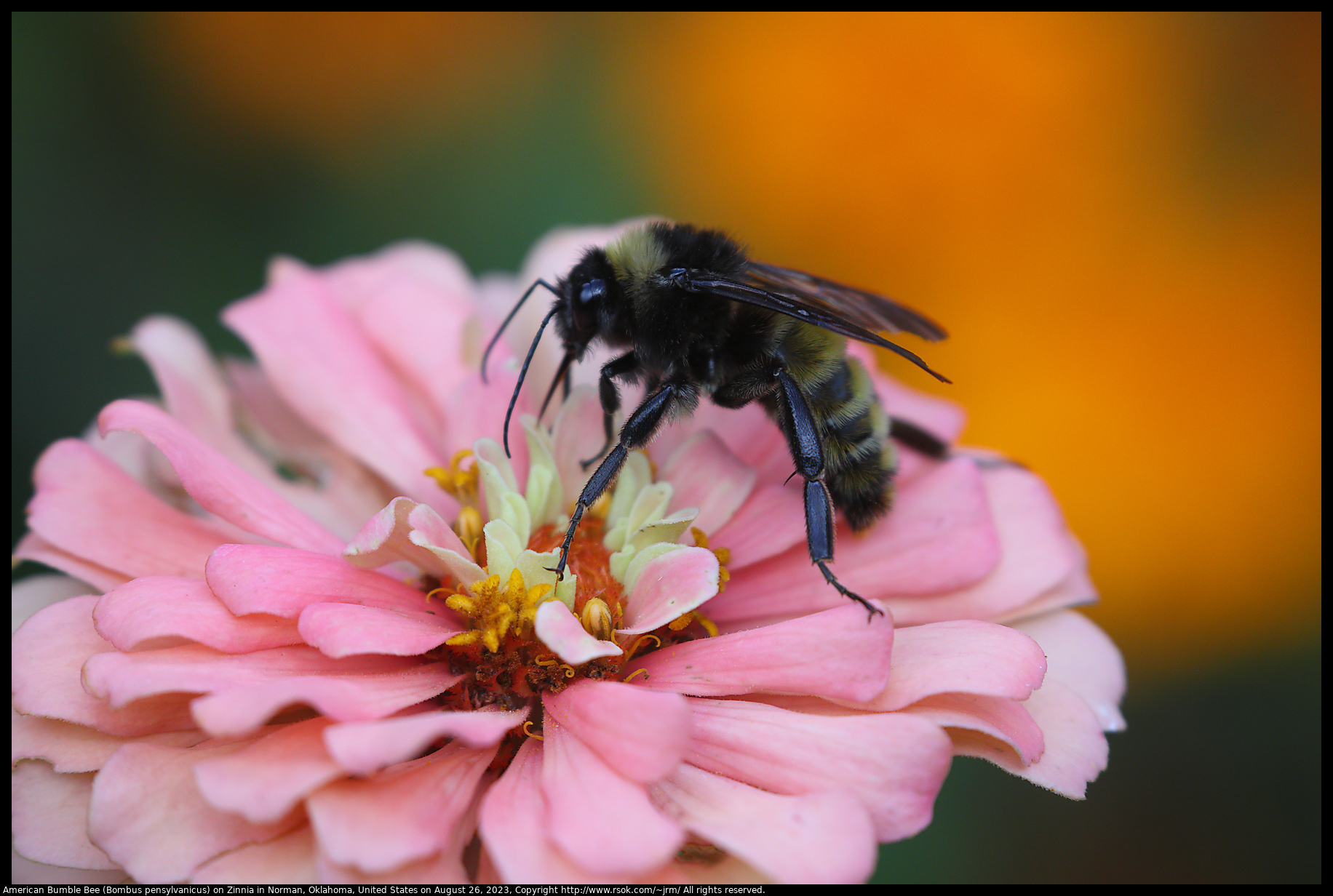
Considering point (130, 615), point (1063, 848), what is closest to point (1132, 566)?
point (1063, 848)

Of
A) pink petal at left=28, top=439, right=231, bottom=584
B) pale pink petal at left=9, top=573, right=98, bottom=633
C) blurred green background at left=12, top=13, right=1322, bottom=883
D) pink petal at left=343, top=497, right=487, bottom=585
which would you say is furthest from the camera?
blurred green background at left=12, top=13, right=1322, bottom=883

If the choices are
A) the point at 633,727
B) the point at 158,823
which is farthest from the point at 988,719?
the point at 158,823

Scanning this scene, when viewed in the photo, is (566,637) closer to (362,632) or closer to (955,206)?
(362,632)

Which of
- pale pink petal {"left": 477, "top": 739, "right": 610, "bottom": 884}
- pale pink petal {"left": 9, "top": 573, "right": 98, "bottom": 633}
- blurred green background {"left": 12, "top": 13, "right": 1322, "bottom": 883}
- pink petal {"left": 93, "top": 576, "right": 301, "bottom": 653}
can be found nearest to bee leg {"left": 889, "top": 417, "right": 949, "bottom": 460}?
pale pink petal {"left": 477, "top": 739, "right": 610, "bottom": 884}

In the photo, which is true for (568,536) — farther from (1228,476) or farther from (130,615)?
(1228,476)

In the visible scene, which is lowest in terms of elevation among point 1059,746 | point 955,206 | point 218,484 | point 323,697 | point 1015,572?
point 1059,746

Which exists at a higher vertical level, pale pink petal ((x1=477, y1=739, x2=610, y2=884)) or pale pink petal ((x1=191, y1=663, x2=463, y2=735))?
pale pink petal ((x1=191, y1=663, x2=463, y2=735))

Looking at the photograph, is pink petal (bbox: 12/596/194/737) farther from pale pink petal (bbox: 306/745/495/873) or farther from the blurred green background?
the blurred green background

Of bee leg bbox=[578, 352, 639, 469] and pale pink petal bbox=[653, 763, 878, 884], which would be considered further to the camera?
bee leg bbox=[578, 352, 639, 469]
